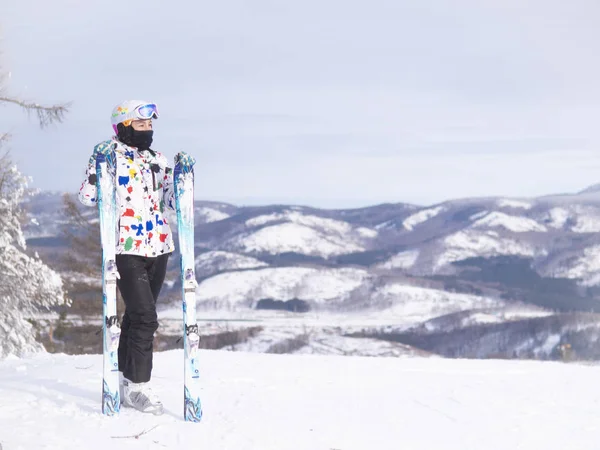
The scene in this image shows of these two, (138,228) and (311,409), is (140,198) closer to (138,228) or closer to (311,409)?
(138,228)

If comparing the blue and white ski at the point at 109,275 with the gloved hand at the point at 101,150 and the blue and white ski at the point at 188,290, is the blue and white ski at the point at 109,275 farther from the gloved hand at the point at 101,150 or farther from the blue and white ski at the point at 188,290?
the blue and white ski at the point at 188,290

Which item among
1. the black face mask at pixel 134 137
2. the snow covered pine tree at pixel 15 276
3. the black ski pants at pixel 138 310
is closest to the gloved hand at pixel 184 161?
the black face mask at pixel 134 137

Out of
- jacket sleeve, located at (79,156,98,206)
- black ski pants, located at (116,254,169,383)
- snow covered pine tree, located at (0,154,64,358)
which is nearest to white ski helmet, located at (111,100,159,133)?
jacket sleeve, located at (79,156,98,206)

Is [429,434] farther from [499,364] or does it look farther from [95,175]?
[499,364]

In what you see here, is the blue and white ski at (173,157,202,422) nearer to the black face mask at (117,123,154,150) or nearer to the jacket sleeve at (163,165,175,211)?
the jacket sleeve at (163,165,175,211)

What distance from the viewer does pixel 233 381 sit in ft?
30.1

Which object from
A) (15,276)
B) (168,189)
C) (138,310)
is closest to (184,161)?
(168,189)

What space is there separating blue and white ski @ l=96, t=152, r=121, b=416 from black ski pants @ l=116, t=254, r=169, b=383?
132 mm

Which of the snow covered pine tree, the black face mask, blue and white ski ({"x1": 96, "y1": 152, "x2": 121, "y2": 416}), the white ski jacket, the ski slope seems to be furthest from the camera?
the snow covered pine tree

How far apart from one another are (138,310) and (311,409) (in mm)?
2390

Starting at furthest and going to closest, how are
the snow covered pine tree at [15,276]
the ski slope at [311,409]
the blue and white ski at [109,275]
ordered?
the snow covered pine tree at [15,276], the blue and white ski at [109,275], the ski slope at [311,409]

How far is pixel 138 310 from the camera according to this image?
22.1ft

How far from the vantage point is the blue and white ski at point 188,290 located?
6723 mm

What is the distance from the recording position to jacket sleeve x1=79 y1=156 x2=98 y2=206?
21.9ft
